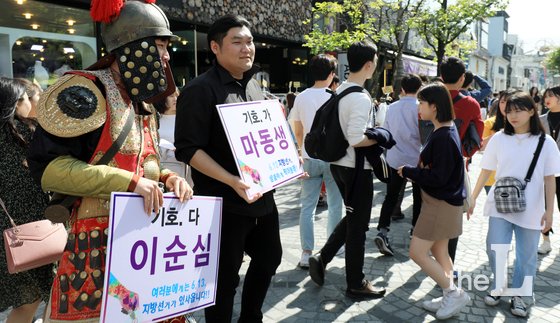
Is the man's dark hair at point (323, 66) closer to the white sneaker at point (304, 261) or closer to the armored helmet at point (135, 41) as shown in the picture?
the white sneaker at point (304, 261)

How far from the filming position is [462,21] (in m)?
A: 14.2

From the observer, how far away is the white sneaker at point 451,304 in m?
Result: 3.34

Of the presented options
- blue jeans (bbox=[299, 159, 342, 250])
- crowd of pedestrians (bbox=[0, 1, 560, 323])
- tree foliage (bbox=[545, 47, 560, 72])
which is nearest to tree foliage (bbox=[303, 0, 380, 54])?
crowd of pedestrians (bbox=[0, 1, 560, 323])

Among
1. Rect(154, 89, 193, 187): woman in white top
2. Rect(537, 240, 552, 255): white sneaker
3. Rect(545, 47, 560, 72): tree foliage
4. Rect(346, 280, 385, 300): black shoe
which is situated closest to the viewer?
Rect(346, 280, 385, 300): black shoe

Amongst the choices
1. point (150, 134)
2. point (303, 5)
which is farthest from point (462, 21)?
point (150, 134)

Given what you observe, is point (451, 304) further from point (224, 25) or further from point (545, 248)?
point (224, 25)

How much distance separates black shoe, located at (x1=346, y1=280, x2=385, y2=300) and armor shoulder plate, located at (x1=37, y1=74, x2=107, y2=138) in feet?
8.77

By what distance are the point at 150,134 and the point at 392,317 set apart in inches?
95.1

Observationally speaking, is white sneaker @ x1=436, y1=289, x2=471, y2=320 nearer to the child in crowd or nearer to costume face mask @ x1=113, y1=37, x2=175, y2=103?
the child in crowd

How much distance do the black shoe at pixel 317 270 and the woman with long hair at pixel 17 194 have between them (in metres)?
2.11

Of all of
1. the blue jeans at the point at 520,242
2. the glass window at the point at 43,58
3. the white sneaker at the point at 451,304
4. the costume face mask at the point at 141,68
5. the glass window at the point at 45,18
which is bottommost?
the white sneaker at the point at 451,304

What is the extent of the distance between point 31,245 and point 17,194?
39 cm

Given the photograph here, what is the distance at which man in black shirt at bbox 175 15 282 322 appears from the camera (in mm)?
2363

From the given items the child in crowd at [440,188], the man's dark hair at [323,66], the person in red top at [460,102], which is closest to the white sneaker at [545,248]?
the person in red top at [460,102]
